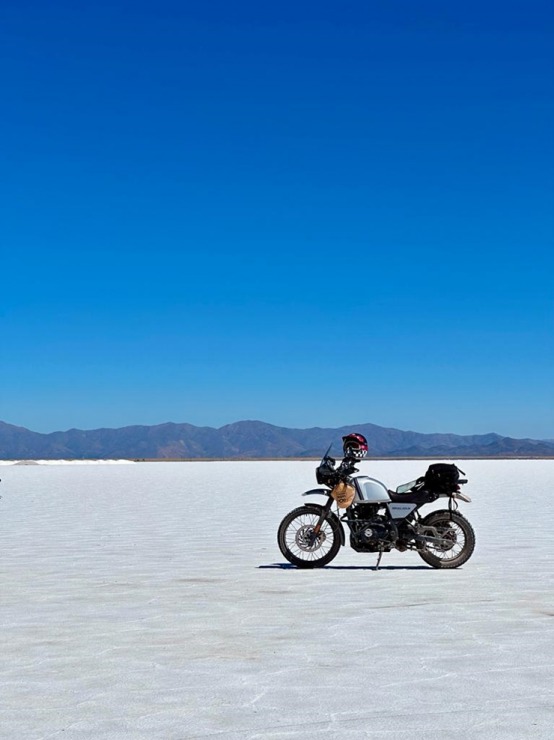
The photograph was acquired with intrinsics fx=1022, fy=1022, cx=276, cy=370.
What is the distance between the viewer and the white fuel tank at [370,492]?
12.6 m

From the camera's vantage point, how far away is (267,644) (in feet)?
25.8

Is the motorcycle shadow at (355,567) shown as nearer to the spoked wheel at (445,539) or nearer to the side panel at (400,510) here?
the spoked wheel at (445,539)

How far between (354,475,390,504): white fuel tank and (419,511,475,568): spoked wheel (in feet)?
1.94

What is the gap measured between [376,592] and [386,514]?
81.5 inches

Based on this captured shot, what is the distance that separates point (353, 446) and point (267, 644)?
16.9ft

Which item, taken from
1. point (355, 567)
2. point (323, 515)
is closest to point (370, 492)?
point (323, 515)

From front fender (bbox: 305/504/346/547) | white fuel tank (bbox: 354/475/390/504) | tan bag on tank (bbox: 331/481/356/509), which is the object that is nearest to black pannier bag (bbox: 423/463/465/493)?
white fuel tank (bbox: 354/475/390/504)

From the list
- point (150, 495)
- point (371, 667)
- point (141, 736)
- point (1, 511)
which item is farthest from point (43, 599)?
point (150, 495)

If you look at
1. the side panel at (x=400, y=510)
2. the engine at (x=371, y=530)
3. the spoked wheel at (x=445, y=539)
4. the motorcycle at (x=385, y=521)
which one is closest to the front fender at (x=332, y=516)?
the motorcycle at (x=385, y=521)

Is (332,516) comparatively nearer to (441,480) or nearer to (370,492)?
(370,492)

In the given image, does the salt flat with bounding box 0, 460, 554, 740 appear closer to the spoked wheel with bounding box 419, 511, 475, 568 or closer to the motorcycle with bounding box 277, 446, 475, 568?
the spoked wheel with bounding box 419, 511, 475, 568

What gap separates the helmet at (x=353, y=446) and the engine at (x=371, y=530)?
64cm

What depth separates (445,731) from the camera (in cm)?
543

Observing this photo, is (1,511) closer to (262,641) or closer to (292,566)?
(292,566)
